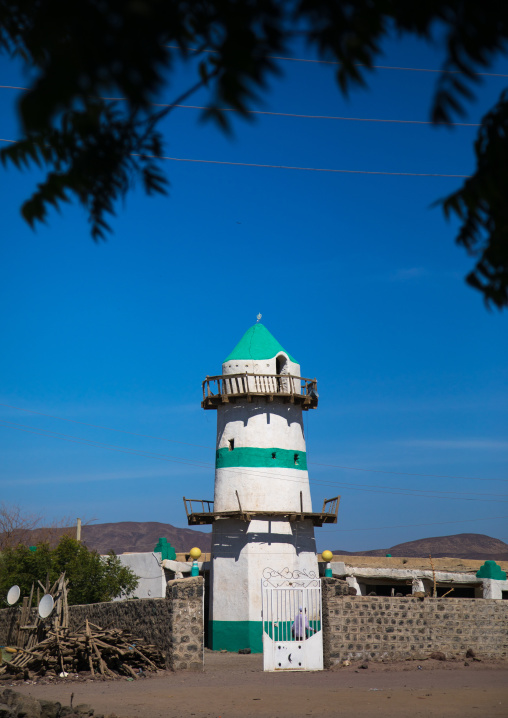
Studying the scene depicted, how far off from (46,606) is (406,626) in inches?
317

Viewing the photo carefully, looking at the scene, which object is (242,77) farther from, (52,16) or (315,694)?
(315,694)

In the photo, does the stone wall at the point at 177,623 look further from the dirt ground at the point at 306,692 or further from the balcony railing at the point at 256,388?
the balcony railing at the point at 256,388

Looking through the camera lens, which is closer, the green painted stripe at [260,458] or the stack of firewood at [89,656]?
the stack of firewood at [89,656]

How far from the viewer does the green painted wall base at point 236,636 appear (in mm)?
23219

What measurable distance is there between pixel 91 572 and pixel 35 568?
74.0 inches

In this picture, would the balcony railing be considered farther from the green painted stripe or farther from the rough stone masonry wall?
the rough stone masonry wall

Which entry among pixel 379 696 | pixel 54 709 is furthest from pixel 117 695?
pixel 379 696

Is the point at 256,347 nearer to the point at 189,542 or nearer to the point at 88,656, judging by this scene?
the point at 88,656

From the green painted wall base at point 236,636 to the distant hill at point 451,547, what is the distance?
73948 mm

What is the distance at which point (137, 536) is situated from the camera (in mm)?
106812

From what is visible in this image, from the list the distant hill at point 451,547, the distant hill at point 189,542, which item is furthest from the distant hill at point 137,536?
the distant hill at point 451,547

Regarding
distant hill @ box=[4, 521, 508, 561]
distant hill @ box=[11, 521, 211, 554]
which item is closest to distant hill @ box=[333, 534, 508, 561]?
distant hill @ box=[4, 521, 508, 561]

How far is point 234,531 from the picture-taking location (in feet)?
81.3

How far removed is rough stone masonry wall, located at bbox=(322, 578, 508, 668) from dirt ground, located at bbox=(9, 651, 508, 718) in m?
0.47
